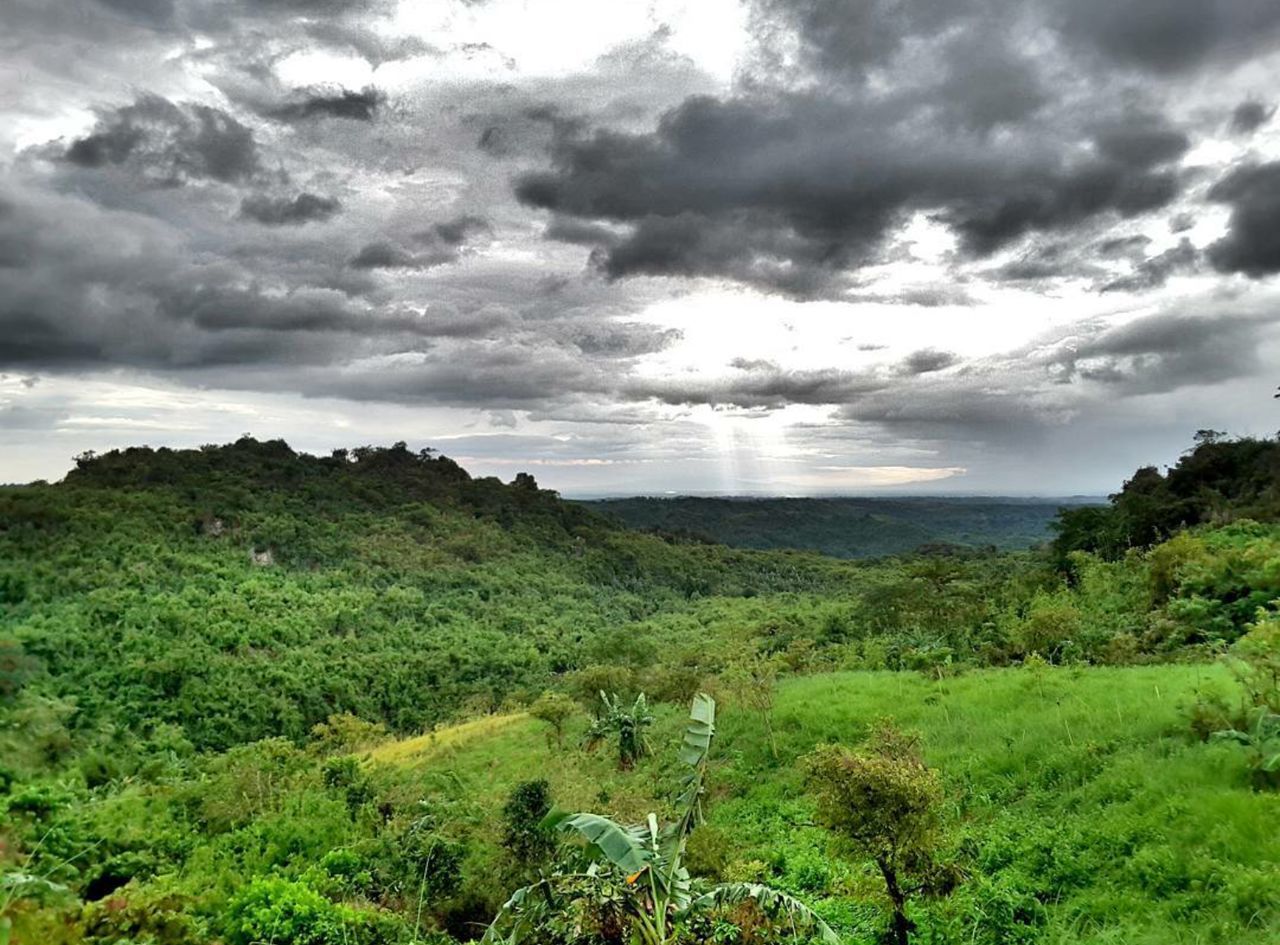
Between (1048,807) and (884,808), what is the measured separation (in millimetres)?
5178

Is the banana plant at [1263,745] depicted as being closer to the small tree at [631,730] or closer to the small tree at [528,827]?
the small tree at [528,827]

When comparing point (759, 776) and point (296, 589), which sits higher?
point (759, 776)

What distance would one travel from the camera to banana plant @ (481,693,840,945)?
641 centimetres

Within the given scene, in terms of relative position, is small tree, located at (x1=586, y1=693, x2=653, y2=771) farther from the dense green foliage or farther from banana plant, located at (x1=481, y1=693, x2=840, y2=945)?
the dense green foliage

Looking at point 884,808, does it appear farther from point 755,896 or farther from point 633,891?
point 633,891

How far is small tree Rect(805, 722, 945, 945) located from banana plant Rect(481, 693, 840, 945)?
3.84 ft

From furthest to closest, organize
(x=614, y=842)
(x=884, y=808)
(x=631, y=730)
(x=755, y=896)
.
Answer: (x=631, y=730), (x=884, y=808), (x=755, y=896), (x=614, y=842)

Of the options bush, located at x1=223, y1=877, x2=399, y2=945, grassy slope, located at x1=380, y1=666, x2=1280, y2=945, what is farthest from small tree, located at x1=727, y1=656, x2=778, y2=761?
bush, located at x1=223, y1=877, x2=399, y2=945

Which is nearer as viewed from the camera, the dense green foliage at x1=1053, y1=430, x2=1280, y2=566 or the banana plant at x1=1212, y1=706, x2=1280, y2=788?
the banana plant at x1=1212, y1=706, x2=1280, y2=788

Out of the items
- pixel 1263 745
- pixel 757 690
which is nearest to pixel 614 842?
pixel 1263 745

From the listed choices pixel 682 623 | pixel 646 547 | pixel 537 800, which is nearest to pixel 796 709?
pixel 537 800

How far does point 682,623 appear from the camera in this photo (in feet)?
277

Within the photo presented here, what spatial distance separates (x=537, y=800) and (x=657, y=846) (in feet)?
18.3

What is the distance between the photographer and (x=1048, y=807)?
428 inches
